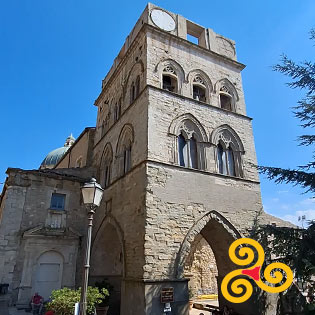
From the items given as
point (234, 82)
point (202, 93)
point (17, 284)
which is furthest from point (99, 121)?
point (17, 284)

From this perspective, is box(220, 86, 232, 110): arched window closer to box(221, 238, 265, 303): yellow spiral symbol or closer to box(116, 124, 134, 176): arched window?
box(116, 124, 134, 176): arched window

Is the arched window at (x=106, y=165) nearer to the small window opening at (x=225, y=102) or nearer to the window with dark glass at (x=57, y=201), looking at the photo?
the window with dark glass at (x=57, y=201)

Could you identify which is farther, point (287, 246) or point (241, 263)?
point (241, 263)

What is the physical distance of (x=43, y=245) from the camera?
39.0ft

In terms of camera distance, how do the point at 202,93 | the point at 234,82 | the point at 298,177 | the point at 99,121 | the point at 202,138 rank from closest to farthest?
the point at 298,177, the point at 202,138, the point at 202,93, the point at 234,82, the point at 99,121

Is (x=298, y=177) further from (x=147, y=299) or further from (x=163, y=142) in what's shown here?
(x=147, y=299)

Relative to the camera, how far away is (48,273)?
38.7 ft

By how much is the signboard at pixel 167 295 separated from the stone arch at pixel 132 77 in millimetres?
8000

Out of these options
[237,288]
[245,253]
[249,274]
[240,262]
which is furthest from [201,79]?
[237,288]

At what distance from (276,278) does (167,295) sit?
426 cm

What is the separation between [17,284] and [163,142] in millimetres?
8251

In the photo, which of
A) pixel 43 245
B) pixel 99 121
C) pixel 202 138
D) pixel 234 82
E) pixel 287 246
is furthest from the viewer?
pixel 99 121

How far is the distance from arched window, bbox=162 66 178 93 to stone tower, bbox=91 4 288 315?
5cm

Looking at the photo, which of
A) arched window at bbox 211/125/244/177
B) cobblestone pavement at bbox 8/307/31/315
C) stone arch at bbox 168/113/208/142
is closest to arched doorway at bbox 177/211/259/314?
arched window at bbox 211/125/244/177
